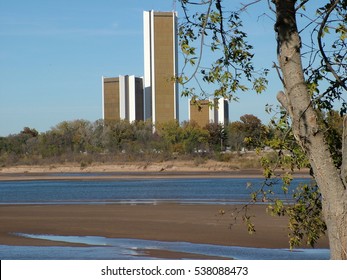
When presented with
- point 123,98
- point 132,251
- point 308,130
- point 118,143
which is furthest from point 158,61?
point 308,130

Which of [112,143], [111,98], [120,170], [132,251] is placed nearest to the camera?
[132,251]

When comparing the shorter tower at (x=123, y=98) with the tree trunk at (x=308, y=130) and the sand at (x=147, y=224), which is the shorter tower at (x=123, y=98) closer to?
the sand at (x=147, y=224)

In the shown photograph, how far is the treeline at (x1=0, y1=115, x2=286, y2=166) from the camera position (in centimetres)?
8631

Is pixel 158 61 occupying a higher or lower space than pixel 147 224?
higher

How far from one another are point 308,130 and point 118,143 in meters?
90.4

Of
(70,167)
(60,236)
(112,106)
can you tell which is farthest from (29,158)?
(60,236)

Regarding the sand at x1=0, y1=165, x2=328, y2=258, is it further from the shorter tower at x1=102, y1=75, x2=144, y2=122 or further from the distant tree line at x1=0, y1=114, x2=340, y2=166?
the shorter tower at x1=102, y1=75, x2=144, y2=122

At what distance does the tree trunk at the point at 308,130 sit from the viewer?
6.91 metres

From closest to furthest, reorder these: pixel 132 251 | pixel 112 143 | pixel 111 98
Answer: pixel 132 251 → pixel 112 143 → pixel 111 98

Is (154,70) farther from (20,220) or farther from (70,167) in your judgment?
(20,220)

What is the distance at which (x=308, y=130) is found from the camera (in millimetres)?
7020

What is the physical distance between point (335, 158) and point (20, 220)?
19.8 m

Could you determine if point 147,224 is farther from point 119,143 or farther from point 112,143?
point 119,143

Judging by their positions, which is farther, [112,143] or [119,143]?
[119,143]
